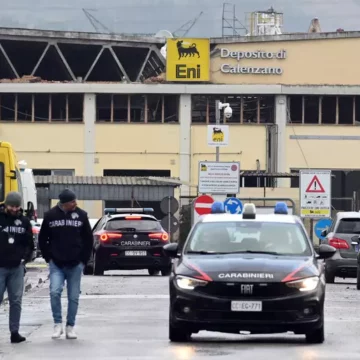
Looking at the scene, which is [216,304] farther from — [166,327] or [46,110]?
[46,110]

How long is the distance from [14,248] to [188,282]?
206 cm

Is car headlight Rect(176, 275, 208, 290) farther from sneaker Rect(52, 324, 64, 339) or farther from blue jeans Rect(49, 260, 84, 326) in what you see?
sneaker Rect(52, 324, 64, 339)

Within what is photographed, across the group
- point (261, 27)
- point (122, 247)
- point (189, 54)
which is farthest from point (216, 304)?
point (261, 27)

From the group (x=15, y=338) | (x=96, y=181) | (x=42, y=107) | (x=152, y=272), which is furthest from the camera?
(x=42, y=107)

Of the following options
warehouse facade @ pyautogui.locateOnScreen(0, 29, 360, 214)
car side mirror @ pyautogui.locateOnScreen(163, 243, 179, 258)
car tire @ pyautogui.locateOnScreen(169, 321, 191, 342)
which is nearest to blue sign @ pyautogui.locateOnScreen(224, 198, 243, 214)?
warehouse facade @ pyautogui.locateOnScreen(0, 29, 360, 214)

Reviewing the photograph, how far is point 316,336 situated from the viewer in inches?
567

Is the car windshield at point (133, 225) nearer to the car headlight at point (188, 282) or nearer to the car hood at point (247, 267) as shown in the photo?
the car hood at point (247, 267)

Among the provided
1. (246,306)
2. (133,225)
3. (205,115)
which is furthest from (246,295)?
(205,115)

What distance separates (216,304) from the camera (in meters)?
14.0

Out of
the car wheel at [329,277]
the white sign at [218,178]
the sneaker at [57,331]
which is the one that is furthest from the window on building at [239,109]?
the sneaker at [57,331]

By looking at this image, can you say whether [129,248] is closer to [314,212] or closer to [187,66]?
[314,212]

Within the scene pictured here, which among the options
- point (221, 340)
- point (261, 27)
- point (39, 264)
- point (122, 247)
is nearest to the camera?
point (221, 340)

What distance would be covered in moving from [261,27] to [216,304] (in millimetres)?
71463

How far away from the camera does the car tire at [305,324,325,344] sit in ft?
47.0
